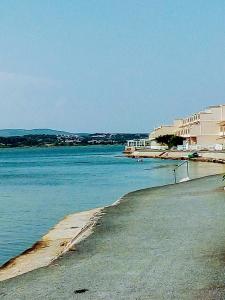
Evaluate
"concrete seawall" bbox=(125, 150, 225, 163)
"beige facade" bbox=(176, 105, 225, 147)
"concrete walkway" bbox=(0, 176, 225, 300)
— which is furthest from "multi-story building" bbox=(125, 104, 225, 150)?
"concrete walkway" bbox=(0, 176, 225, 300)

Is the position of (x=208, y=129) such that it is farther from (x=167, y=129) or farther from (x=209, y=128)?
(x=167, y=129)

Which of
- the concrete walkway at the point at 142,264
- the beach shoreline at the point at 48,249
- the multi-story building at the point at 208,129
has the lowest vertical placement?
the beach shoreline at the point at 48,249

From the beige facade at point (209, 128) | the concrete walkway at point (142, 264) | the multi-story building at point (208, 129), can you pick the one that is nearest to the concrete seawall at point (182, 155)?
the multi-story building at point (208, 129)

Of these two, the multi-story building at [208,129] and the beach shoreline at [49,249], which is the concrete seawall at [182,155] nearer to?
the multi-story building at [208,129]

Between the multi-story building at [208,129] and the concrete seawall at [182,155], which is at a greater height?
the multi-story building at [208,129]

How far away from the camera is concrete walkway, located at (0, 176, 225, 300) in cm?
903

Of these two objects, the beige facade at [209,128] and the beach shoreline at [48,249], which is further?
A: the beige facade at [209,128]

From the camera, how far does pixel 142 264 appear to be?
10.8 metres

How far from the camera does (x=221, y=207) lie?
61.6ft

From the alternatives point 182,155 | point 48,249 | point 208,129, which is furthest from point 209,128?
point 48,249

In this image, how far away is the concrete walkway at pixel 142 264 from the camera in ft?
29.6

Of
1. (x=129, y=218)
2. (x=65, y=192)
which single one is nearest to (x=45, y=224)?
(x=129, y=218)

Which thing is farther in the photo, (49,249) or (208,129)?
(208,129)

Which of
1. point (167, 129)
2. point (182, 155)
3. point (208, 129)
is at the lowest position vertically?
point (182, 155)
